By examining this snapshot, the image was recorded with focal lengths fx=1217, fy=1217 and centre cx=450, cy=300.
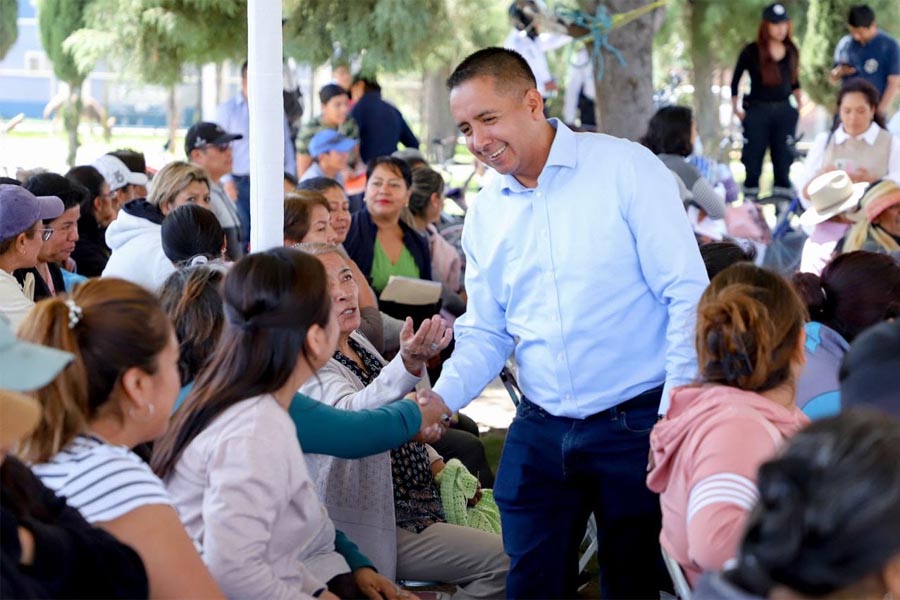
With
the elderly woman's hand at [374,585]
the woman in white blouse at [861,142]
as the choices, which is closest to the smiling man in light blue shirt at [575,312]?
the elderly woman's hand at [374,585]

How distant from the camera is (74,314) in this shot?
2350 millimetres

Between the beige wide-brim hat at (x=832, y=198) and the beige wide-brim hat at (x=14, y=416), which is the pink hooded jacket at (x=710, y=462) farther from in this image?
the beige wide-brim hat at (x=832, y=198)

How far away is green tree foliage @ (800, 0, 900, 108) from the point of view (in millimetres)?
15727

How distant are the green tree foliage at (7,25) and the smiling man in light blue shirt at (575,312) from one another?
35.0 ft

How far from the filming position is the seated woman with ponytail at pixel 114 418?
7.35ft

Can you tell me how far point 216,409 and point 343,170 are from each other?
600 centimetres

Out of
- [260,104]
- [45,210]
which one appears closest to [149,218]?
[45,210]

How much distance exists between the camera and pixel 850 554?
5.13ft

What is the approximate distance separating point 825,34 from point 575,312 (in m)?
14.0

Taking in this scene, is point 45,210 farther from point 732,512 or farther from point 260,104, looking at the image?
point 732,512

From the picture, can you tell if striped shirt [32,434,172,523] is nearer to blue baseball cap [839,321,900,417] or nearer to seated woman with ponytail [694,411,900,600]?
seated woman with ponytail [694,411,900,600]

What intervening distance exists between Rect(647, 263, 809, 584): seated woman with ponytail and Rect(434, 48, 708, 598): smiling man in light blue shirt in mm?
422

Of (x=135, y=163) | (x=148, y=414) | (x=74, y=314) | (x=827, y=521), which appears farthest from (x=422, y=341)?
(x=135, y=163)

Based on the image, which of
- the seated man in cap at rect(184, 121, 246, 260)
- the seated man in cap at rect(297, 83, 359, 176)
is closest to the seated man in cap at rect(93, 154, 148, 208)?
the seated man in cap at rect(184, 121, 246, 260)
